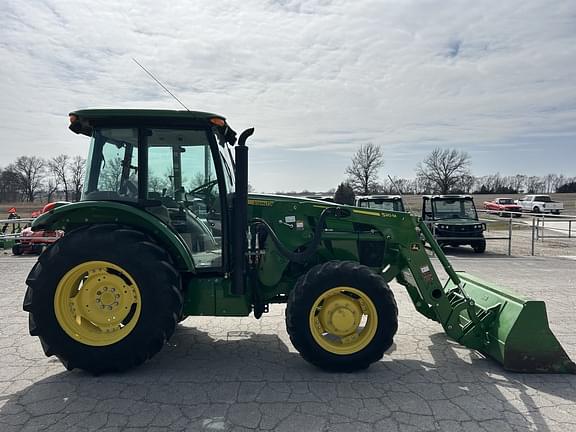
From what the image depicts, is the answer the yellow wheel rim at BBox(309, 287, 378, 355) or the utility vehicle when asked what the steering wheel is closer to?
the yellow wheel rim at BBox(309, 287, 378, 355)

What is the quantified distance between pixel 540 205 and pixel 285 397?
40.1 meters

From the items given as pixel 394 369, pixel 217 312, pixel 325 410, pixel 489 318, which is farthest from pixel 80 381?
pixel 489 318

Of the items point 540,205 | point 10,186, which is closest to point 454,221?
point 540,205

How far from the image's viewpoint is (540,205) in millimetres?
35969

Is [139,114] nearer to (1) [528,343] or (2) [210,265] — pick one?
(2) [210,265]

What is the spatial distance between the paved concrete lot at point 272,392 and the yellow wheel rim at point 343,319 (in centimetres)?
28

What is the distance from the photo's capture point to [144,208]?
383 centimetres

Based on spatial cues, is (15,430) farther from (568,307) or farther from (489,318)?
(568,307)

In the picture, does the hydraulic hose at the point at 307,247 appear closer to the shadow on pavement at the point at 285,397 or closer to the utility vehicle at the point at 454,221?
the shadow on pavement at the point at 285,397

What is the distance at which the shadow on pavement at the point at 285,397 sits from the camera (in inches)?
114

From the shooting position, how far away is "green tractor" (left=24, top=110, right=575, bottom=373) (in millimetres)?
3551

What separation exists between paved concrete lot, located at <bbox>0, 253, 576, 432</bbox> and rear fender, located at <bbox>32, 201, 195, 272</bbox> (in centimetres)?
109

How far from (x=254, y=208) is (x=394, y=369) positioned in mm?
2126

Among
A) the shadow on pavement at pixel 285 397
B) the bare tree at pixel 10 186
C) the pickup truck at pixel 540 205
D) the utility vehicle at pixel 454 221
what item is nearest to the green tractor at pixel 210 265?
the shadow on pavement at pixel 285 397
